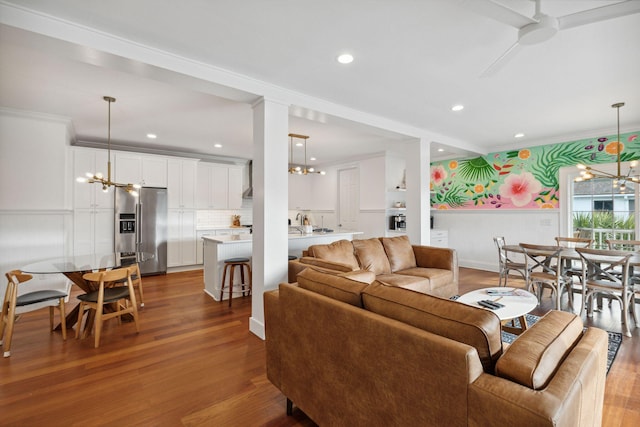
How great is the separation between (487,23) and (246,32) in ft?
5.64

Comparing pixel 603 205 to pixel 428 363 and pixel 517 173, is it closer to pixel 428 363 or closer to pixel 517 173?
pixel 517 173

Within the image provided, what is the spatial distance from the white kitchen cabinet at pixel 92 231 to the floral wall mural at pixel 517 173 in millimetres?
7100

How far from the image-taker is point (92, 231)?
17.7 ft

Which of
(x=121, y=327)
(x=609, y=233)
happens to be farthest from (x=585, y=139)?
(x=121, y=327)

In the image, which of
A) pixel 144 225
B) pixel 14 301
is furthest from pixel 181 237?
pixel 14 301

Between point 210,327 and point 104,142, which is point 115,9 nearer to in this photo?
point 210,327

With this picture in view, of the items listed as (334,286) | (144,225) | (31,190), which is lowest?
(334,286)

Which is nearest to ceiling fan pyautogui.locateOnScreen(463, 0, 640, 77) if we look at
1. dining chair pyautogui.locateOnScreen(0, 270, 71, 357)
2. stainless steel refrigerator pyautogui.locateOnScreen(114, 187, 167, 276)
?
dining chair pyautogui.locateOnScreen(0, 270, 71, 357)

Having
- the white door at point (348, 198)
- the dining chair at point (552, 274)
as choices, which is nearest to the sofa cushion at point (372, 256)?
the dining chair at point (552, 274)

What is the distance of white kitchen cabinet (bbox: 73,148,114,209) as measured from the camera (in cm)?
525

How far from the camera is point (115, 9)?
194 centimetres

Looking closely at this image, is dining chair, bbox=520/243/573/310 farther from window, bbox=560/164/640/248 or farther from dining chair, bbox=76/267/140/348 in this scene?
dining chair, bbox=76/267/140/348

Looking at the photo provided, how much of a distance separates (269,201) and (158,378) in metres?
1.75

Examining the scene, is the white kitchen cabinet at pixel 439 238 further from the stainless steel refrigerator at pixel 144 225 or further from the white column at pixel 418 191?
the stainless steel refrigerator at pixel 144 225
